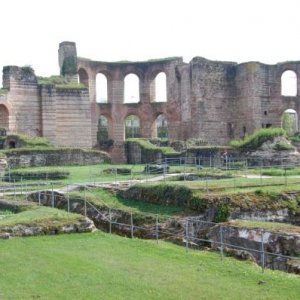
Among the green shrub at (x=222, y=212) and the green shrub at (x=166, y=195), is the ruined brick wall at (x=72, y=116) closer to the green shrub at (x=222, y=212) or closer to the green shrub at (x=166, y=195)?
the green shrub at (x=166, y=195)

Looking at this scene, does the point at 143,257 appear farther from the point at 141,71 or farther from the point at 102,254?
the point at 141,71

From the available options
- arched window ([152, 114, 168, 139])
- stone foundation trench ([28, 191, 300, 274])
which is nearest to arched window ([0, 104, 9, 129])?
stone foundation trench ([28, 191, 300, 274])

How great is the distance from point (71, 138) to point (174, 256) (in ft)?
111

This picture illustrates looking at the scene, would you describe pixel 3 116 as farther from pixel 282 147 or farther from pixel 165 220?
pixel 165 220

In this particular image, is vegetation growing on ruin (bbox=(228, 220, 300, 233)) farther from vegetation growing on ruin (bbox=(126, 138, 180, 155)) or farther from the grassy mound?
the grassy mound

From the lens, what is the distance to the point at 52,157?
131 feet

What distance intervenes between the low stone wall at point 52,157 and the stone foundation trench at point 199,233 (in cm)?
1399

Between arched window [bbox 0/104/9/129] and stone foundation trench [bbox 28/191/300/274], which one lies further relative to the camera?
arched window [bbox 0/104/9/129]

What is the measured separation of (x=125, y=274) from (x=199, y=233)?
5791 millimetres

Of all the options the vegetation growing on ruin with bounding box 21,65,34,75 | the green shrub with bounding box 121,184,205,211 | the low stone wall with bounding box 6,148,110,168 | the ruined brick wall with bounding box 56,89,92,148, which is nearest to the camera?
the green shrub with bounding box 121,184,205,211

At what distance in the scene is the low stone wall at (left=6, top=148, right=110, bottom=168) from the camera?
127 feet

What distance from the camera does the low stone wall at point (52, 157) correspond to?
127 ft

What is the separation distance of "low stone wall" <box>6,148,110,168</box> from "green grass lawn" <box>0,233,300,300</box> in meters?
23.6

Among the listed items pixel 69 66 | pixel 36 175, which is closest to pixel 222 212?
pixel 36 175
